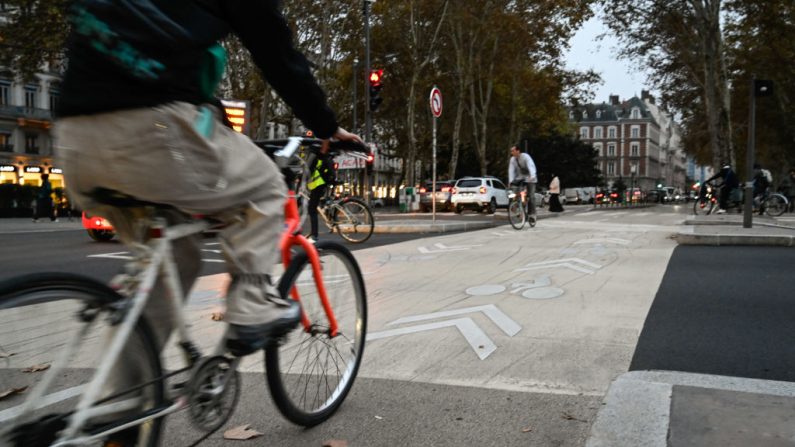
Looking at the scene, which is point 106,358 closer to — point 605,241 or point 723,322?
point 723,322

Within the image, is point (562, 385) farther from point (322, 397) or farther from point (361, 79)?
point (361, 79)

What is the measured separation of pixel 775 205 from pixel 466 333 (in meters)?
20.9

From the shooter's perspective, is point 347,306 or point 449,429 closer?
point 449,429

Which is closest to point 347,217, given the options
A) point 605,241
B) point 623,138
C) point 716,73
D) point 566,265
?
point 605,241

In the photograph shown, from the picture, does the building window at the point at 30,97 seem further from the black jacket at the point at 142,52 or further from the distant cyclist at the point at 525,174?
the black jacket at the point at 142,52

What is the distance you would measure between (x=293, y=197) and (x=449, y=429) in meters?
1.10

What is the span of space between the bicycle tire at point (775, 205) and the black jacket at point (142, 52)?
23.0 m

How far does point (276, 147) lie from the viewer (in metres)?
2.55

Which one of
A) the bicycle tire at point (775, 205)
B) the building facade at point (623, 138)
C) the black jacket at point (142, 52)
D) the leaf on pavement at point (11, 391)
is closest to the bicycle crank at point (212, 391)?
the leaf on pavement at point (11, 391)

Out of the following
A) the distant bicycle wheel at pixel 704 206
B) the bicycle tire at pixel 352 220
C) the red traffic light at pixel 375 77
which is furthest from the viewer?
the distant bicycle wheel at pixel 704 206

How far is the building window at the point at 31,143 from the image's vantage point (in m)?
45.8

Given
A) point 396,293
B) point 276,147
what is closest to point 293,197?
point 276,147

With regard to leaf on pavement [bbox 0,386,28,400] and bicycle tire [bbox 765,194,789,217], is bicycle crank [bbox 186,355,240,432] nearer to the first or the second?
leaf on pavement [bbox 0,386,28,400]

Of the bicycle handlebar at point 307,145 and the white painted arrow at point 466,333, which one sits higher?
the bicycle handlebar at point 307,145
